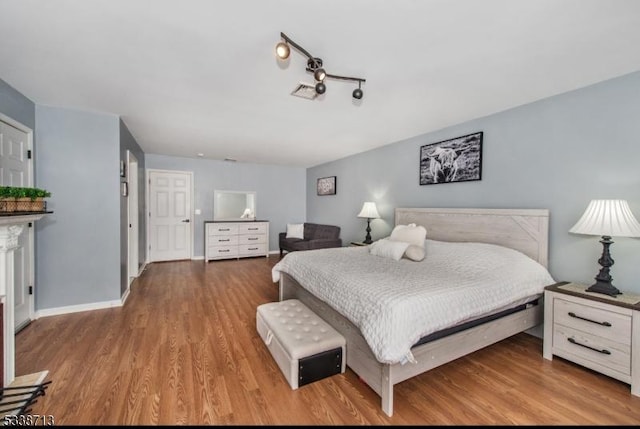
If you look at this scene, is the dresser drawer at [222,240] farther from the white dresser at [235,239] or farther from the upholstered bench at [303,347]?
the upholstered bench at [303,347]

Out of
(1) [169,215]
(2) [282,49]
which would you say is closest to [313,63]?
(2) [282,49]

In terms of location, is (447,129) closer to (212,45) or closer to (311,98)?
(311,98)

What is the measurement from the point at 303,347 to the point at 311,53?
77.7 inches

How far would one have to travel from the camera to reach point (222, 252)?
228 inches

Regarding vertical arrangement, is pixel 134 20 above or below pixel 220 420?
above

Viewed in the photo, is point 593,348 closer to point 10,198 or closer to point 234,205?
point 10,198

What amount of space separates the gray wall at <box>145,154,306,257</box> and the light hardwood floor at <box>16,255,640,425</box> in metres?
3.50

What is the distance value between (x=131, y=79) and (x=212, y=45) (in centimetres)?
96

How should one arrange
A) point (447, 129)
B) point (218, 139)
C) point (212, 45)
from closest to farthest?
1. point (212, 45)
2. point (447, 129)
3. point (218, 139)

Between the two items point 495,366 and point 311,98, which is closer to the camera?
point 495,366

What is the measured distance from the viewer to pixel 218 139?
4.16m

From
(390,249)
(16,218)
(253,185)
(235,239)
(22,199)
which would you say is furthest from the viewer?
(253,185)

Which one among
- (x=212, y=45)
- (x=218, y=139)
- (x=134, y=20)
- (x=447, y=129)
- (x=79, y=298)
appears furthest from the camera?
(x=218, y=139)

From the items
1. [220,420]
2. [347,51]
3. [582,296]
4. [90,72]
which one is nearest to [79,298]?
[90,72]
